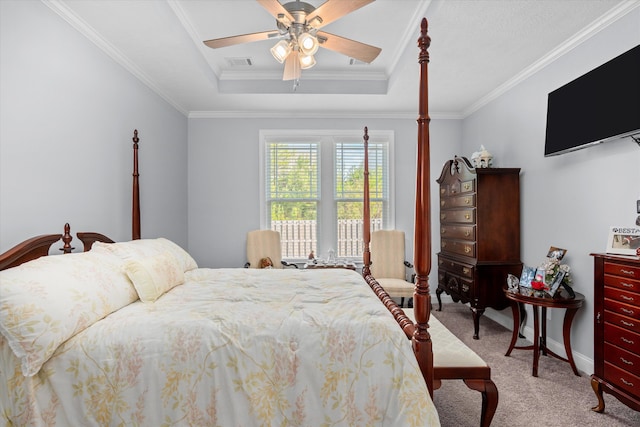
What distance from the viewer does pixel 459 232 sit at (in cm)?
402

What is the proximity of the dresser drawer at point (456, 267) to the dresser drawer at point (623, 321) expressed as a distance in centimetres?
147

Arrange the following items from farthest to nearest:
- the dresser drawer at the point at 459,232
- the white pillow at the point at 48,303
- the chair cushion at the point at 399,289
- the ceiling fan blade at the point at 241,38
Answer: the chair cushion at the point at 399,289 < the dresser drawer at the point at 459,232 < the ceiling fan blade at the point at 241,38 < the white pillow at the point at 48,303

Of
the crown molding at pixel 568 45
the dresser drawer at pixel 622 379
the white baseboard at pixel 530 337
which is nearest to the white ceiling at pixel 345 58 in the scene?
the crown molding at pixel 568 45

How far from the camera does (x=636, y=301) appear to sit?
2.02m

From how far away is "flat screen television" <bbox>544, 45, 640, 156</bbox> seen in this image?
2240 millimetres

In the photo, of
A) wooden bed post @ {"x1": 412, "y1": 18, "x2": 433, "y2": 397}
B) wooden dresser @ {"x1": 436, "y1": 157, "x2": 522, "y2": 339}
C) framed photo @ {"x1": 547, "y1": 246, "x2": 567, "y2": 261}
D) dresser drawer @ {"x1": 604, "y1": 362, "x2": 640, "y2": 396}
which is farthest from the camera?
wooden dresser @ {"x1": 436, "y1": 157, "x2": 522, "y2": 339}

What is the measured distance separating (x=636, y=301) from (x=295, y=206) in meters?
3.72

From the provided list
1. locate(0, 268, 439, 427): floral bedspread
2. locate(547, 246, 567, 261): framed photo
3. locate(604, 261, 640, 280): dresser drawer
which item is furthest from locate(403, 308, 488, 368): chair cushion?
locate(547, 246, 567, 261): framed photo

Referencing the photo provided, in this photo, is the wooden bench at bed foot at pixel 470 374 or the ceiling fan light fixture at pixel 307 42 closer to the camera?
the wooden bench at bed foot at pixel 470 374

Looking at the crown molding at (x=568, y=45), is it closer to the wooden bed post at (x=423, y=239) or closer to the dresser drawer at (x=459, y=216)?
the dresser drawer at (x=459, y=216)

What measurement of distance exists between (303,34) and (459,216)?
272 centimetres

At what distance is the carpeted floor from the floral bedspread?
3.25 feet

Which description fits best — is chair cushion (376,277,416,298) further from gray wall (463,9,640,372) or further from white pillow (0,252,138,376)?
white pillow (0,252,138,376)

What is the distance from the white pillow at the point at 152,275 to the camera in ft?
6.78
